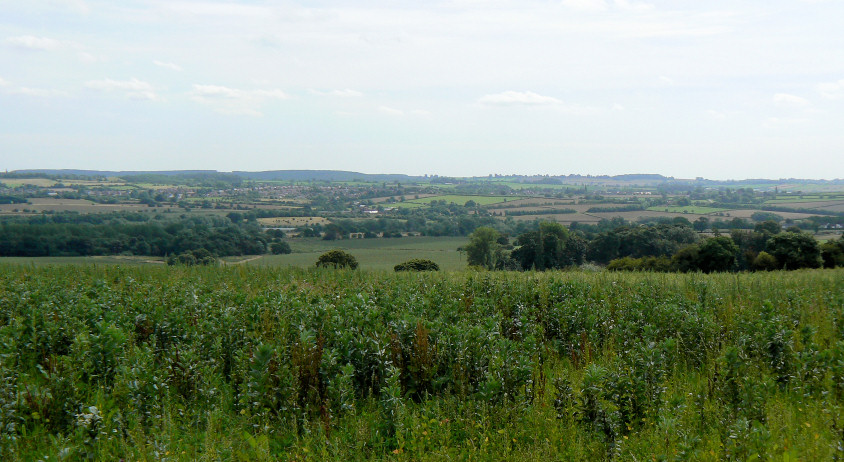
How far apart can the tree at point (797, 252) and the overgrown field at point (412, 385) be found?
107ft

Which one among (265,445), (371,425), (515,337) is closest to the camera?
(265,445)

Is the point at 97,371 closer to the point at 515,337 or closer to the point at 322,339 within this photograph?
the point at 322,339

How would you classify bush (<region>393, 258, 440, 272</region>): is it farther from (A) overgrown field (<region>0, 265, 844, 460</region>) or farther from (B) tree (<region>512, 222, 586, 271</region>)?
(A) overgrown field (<region>0, 265, 844, 460</region>)

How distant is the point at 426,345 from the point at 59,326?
6.15 m

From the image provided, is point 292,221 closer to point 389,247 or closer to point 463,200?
point 389,247

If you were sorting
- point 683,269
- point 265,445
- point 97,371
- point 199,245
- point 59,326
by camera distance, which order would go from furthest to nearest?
point 199,245 → point 683,269 → point 59,326 → point 97,371 → point 265,445

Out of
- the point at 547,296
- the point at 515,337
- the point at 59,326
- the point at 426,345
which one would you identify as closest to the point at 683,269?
the point at 547,296

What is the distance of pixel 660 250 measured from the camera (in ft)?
182

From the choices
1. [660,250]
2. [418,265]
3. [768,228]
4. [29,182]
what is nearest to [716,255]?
[660,250]

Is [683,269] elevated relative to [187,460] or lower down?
lower down

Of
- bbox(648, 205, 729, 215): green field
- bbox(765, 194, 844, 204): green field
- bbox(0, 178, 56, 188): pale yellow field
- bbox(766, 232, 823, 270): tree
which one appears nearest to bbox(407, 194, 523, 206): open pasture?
bbox(648, 205, 729, 215): green field

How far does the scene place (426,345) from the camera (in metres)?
7.70

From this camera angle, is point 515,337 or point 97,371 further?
point 515,337

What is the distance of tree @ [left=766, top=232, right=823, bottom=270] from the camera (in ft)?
124
